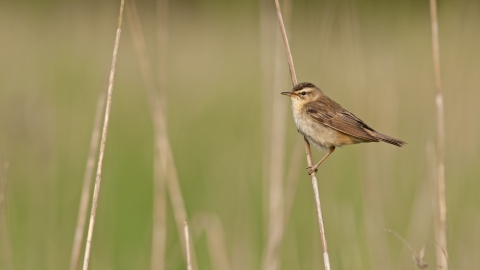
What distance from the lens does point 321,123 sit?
3910 mm

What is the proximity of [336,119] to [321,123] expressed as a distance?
4.9 inches

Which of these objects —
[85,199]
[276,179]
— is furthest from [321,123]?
[85,199]

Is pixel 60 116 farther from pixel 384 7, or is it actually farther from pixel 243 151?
pixel 384 7

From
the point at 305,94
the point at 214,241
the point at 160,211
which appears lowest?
the point at 214,241

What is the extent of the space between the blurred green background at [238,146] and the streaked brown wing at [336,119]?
9.1 inches

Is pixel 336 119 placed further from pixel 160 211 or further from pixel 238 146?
pixel 238 146

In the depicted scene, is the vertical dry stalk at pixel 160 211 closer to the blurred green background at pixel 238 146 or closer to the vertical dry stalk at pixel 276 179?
the blurred green background at pixel 238 146

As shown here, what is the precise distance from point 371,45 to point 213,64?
85.0 inches

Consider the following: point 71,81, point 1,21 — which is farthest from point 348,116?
point 1,21

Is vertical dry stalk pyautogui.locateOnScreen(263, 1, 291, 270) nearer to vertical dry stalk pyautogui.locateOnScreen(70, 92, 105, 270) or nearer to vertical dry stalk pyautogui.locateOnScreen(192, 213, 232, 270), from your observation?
vertical dry stalk pyautogui.locateOnScreen(192, 213, 232, 270)

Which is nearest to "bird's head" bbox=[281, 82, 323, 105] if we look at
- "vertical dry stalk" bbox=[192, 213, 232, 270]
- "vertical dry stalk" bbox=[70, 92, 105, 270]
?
"vertical dry stalk" bbox=[192, 213, 232, 270]

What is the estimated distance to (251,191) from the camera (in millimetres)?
5039

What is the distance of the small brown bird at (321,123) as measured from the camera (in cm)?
386

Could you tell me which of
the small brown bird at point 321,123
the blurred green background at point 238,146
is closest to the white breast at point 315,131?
the small brown bird at point 321,123
